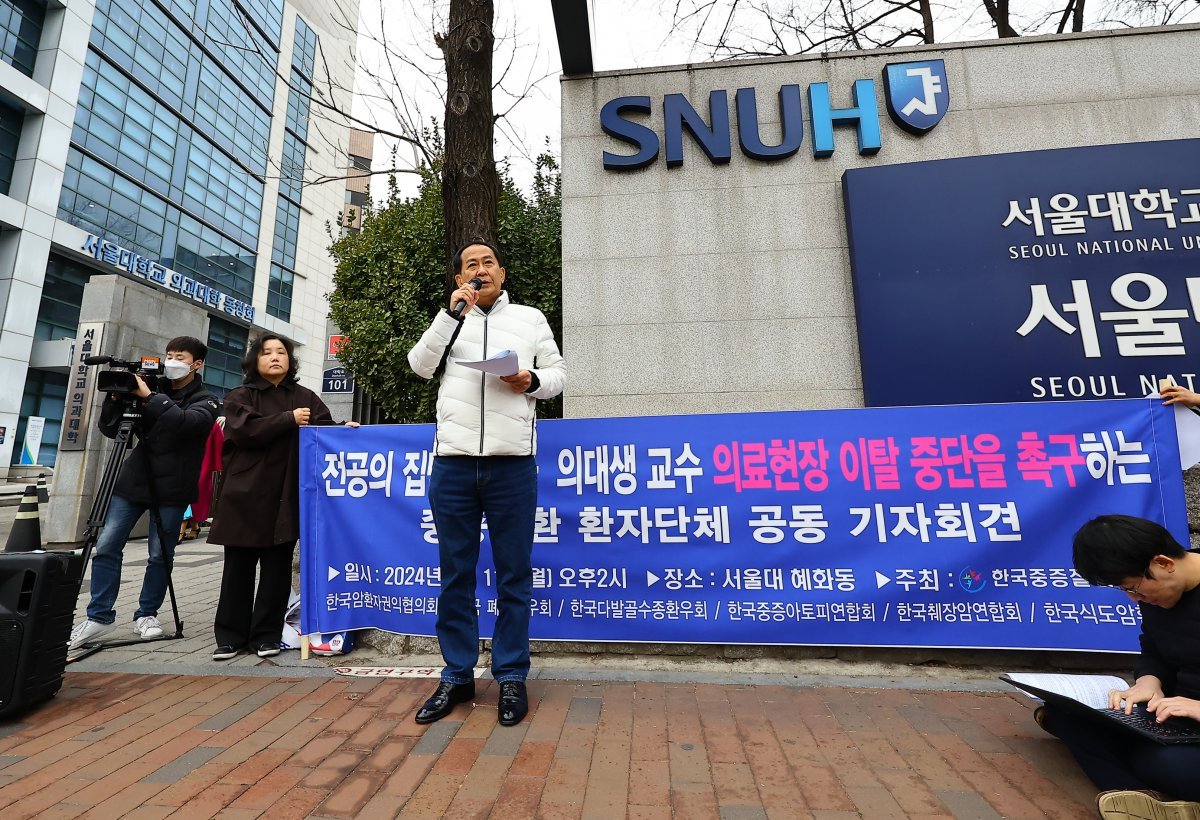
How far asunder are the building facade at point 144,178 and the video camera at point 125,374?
7539 millimetres

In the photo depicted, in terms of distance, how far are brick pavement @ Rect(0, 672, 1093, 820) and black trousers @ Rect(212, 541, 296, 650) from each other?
47 cm

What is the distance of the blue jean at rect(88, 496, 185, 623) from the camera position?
3.26 meters

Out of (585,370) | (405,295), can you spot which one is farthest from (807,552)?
(405,295)

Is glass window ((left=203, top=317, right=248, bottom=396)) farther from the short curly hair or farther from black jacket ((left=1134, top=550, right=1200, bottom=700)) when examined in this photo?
black jacket ((left=1134, top=550, right=1200, bottom=700))

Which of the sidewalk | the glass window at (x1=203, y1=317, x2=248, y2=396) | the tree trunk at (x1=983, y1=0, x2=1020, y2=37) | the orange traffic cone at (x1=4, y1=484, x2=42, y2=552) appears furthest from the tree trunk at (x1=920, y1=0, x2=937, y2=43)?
the glass window at (x1=203, y1=317, x2=248, y2=396)

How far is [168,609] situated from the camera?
4.13 m

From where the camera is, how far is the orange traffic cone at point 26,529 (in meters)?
2.71

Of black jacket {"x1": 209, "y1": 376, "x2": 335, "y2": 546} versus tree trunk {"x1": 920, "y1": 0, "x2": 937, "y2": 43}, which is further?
tree trunk {"x1": 920, "y1": 0, "x2": 937, "y2": 43}

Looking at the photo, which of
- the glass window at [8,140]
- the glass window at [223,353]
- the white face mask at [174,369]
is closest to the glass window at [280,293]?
the glass window at [223,353]

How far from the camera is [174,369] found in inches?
133

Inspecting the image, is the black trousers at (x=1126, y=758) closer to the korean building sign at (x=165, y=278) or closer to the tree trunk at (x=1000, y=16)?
the tree trunk at (x=1000, y=16)

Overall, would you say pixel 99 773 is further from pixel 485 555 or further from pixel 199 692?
pixel 485 555

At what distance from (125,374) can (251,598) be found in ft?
4.84

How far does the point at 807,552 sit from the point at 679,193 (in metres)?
3.22
